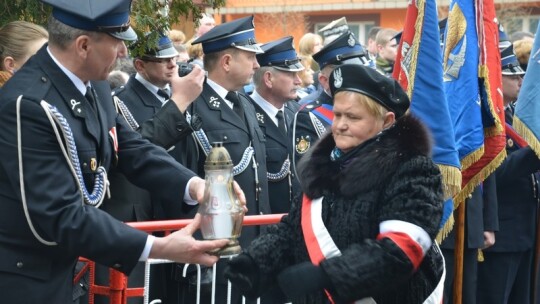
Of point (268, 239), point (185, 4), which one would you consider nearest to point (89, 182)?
point (268, 239)

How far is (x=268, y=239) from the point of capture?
4.15 m

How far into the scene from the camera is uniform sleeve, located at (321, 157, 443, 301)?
3701 millimetres

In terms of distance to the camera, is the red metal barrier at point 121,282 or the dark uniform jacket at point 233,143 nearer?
the red metal barrier at point 121,282

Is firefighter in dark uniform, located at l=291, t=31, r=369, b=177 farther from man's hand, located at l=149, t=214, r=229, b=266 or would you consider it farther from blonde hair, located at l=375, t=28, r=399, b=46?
blonde hair, located at l=375, t=28, r=399, b=46

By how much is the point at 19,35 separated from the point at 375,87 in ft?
7.18

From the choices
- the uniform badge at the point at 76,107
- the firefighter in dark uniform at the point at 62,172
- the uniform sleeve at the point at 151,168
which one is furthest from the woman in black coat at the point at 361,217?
the uniform badge at the point at 76,107

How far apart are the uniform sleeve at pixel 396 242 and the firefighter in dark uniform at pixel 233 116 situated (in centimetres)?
229

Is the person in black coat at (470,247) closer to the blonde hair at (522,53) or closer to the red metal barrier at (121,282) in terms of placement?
the blonde hair at (522,53)

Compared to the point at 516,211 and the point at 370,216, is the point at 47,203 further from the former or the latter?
the point at 516,211

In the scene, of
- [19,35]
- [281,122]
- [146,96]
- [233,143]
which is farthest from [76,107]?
[281,122]

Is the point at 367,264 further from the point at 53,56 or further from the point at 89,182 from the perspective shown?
the point at 53,56

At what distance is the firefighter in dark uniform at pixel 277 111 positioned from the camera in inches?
273

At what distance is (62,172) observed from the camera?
3.75 meters

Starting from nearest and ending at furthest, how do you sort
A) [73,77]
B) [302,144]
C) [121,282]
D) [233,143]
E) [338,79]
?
[73,77]
[338,79]
[121,282]
[233,143]
[302,144]
